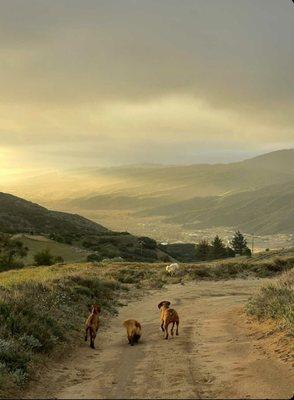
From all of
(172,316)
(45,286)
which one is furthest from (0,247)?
(172,316)

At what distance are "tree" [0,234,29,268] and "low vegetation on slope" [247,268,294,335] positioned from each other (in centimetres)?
4146

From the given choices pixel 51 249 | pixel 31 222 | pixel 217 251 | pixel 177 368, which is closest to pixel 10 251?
pixel 51 249

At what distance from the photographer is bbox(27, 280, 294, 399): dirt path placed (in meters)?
10.2

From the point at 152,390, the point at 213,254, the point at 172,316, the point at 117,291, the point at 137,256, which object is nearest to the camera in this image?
the point at 152,390

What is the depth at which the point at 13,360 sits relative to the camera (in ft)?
39.0

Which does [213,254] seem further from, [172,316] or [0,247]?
[172,316]

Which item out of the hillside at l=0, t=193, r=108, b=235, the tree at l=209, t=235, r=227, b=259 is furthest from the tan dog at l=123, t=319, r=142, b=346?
the hillside at l=0, t=193, r=108, b=235

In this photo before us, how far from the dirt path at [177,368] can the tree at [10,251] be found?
41.7 meters

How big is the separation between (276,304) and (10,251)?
167 ft

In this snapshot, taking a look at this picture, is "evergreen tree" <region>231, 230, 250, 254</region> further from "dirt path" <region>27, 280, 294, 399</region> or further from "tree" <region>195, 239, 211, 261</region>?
"dirt path" <region>27, 280, 294, 399</region>

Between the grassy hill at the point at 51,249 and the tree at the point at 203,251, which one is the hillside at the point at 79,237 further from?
the tree at the point at 203,251

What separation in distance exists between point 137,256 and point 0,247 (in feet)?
97.2

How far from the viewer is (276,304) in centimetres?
1788

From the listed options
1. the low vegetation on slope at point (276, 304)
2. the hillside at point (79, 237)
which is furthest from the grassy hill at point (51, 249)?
the low vegetation on slope at point (276, 304)
